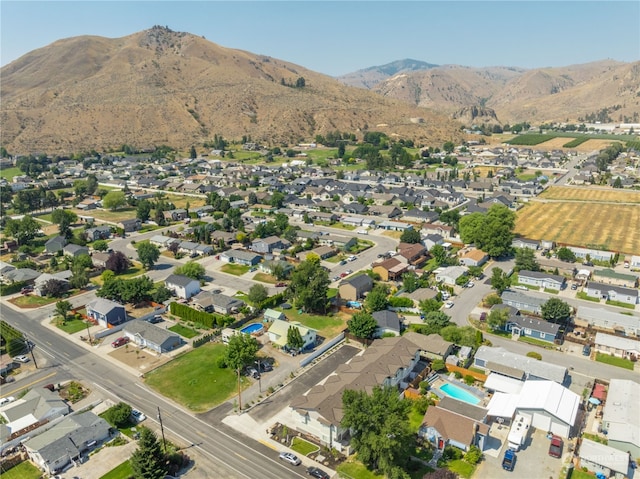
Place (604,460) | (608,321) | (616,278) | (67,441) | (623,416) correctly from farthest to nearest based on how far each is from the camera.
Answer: (616,278)
(608,321)
(623,416)
(67,441)
(604,460)

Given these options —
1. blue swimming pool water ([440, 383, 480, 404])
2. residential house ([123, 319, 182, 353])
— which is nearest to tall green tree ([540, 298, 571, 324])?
blue swimming pool water ([440, 383, 480, 404])

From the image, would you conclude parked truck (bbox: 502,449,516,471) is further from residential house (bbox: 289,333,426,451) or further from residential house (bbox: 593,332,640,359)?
residential house (bbox: 593,332,640,359)

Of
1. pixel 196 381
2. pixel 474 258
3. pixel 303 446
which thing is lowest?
pixel 303 446

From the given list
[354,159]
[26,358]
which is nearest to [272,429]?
[26,358]

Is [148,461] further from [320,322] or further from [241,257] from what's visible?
[241,257]

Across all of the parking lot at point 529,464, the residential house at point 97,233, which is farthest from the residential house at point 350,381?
the residential house at point 97,233

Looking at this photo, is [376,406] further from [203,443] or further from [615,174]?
[615,174]

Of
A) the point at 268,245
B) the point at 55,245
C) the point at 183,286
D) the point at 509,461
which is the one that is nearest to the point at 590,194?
the point at 268,245
